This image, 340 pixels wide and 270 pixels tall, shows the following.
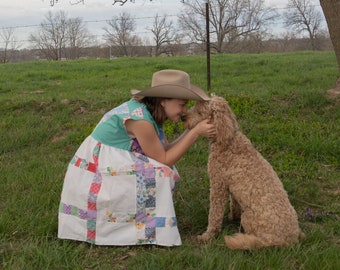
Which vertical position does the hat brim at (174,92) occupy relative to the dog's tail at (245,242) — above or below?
above

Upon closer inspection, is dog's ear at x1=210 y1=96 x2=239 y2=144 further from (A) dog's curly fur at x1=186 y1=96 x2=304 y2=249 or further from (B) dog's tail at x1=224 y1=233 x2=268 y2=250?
(B) dog's tail at x1=224 y1=233 x2=268 y2=250

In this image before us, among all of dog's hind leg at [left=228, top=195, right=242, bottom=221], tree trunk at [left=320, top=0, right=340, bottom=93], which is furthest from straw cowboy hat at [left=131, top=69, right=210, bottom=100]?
tree trunk at [left=320, top=0, right=340, bottom=93]

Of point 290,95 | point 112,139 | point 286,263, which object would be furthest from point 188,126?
point 290,95

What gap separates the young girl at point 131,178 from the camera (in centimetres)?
313

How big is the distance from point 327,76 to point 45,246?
7.74 metres

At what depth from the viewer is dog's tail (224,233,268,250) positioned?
2832mm

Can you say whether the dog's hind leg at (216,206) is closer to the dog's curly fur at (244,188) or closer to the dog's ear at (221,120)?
the dog's curly fur at (244,188)

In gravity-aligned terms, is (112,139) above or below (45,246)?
above

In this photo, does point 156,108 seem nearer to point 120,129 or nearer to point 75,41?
point 120,129

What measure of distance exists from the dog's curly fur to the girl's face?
9 cm

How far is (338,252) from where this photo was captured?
9.27ft

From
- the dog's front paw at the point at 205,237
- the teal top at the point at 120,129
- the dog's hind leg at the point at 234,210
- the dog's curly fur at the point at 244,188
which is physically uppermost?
the teal top at the point at 120,129

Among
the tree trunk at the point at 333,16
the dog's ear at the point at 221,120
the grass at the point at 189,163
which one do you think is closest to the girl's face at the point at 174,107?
the dog's ear at the point at 221,120

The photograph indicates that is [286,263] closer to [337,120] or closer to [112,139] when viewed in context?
[112,139]
